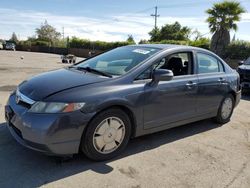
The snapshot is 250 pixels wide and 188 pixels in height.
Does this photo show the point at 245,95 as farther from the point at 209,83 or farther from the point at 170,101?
the point at 170,101

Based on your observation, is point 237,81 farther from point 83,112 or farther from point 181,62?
point 83,112

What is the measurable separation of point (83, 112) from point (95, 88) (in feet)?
1.22

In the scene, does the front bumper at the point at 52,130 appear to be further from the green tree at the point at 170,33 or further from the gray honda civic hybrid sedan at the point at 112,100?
the green tree at the point at 170,33

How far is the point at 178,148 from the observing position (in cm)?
442

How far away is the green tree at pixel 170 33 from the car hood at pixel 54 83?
46051 mm

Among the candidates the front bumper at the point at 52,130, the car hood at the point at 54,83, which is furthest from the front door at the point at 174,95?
the front bumper at the point at 52,130

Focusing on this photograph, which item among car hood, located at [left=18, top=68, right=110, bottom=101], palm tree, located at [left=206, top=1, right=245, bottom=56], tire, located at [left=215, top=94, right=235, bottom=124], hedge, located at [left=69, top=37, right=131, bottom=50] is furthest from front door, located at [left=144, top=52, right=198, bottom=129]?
hedge, located at [left=69, top=37, right=131, bottom=50]

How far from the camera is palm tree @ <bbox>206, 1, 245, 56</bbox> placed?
22.0 m

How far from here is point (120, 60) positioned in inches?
179

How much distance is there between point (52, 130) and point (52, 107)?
267 mm

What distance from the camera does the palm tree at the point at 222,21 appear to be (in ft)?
72.1

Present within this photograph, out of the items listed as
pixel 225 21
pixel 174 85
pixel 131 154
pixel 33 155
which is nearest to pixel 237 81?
pixel 174 85

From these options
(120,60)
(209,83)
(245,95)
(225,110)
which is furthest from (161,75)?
(245,95)

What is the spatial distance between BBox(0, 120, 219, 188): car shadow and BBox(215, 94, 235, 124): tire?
1.65 meters
